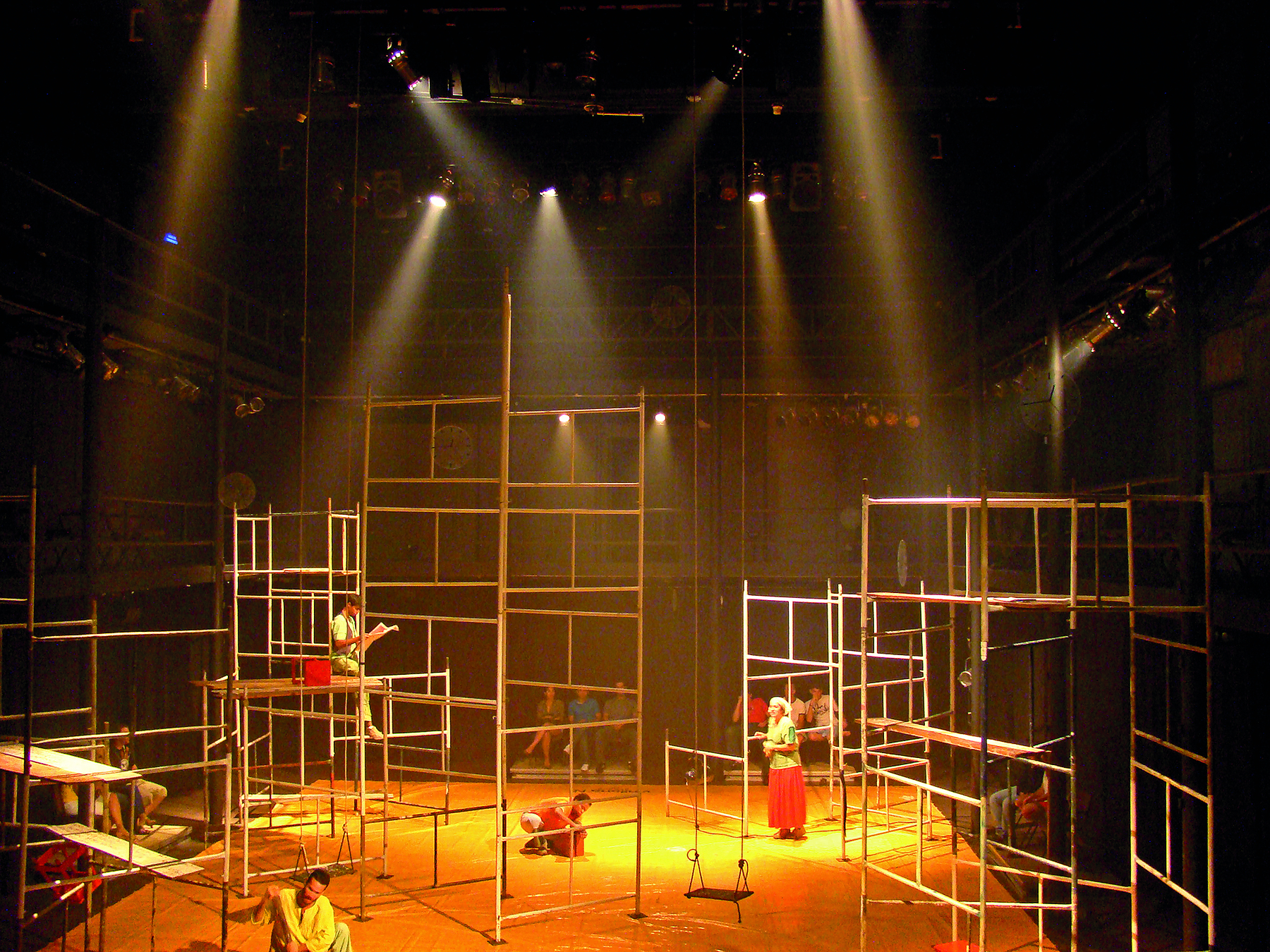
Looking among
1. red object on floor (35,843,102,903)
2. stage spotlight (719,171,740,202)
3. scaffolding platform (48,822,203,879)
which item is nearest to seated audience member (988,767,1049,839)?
stage spotlight (719,171,740,202)

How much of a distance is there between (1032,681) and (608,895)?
14.9 feet

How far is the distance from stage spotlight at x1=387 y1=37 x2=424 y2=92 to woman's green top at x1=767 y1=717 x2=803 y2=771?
787cm

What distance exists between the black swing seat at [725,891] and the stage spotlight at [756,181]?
7660 mm

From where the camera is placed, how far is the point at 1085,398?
37.0 feet

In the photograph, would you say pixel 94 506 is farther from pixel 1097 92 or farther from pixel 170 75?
pixel 1097 92

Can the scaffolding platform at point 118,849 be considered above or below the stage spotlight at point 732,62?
below

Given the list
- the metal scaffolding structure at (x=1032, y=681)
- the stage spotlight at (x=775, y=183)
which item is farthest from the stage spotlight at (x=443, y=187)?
the metal scaffolding structure at (x=1032, y=681)

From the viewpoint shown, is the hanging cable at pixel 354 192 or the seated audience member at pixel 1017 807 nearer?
the hanging cable at pixel 354 192

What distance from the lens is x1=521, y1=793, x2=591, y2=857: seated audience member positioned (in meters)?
9.03

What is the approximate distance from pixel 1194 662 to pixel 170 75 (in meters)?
10.8

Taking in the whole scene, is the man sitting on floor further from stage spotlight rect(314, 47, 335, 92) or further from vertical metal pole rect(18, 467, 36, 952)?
stage spotlight rect(314, 47, 335, 92)

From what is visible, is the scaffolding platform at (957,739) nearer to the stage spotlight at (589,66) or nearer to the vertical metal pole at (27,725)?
the vertical metal pole at (27,725)

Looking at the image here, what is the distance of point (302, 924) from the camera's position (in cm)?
641

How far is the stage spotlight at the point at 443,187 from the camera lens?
36.3 feet
